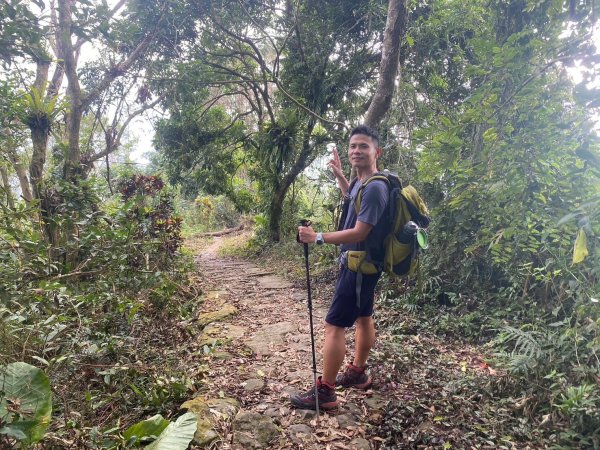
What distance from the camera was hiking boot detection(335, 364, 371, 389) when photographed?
305cm

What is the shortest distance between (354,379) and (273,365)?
2.94 ft

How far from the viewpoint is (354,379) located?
3.05m

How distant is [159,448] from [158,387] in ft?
3.32

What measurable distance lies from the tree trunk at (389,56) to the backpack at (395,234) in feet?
7.32

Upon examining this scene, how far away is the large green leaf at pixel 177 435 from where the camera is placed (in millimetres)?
2041

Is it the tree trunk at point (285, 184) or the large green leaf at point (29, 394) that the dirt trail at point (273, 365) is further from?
the tree trunk at point (285, 184)

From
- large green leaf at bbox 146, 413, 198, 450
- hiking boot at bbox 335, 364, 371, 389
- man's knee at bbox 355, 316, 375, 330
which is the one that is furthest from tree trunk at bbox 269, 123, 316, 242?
large green leaf at bbox 146, 413, 198, 450

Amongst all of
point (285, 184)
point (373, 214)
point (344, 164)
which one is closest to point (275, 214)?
point (285, 184)

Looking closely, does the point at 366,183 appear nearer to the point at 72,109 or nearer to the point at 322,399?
the point at 322,399

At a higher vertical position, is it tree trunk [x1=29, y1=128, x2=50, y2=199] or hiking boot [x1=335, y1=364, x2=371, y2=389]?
tree trunk [x1=29, y1=128, x2=50, y2=199]

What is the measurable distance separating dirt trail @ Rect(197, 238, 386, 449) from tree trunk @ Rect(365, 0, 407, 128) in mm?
2814

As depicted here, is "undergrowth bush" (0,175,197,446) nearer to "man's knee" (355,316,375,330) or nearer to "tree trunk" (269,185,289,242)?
"man's knee" (355,316,375,330)

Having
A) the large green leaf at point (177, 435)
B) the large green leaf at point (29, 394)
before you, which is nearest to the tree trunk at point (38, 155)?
the large green leaf at point (29, 394)

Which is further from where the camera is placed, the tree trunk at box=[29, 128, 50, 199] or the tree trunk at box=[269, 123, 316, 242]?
the tree trunk at box=[269, 123, 316, 242]
